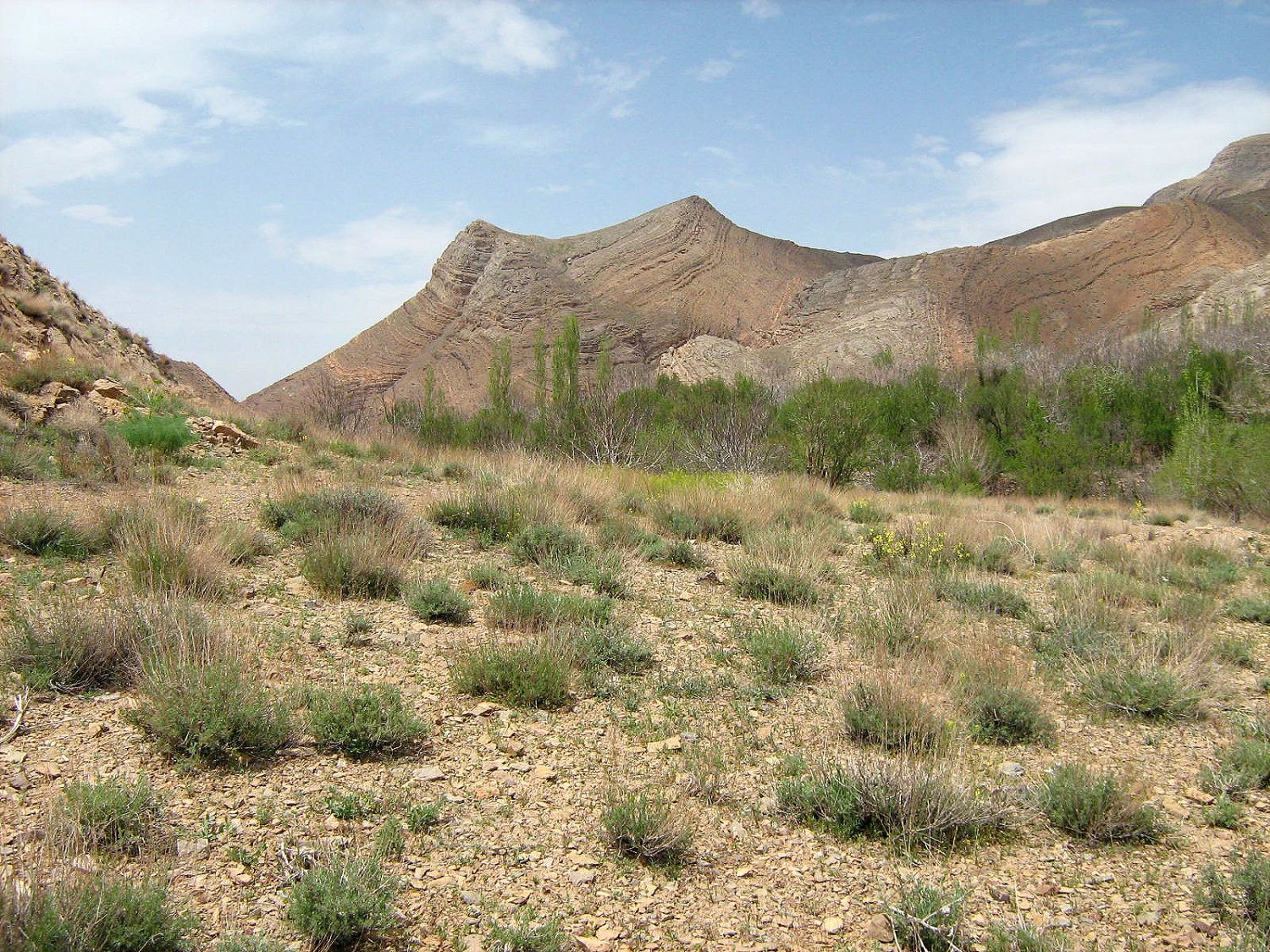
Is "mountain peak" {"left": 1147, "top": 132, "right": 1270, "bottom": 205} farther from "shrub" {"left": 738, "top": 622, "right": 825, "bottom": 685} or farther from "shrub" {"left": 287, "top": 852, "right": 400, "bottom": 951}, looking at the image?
"shrub" {"left": 287, "top": 852, "right": 400, "bottom": 951}

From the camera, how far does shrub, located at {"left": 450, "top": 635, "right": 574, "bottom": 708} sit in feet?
15.3

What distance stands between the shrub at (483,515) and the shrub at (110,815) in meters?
4.89

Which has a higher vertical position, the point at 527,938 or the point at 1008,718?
the point at 527,938

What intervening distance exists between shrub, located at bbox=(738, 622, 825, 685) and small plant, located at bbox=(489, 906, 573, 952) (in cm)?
264

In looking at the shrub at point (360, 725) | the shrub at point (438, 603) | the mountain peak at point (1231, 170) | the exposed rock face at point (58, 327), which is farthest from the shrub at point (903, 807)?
the mountain peak at point (1231, 170)

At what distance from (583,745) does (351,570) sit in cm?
258

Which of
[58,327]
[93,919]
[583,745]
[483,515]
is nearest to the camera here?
[93,919]

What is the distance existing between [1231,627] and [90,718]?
8.19 metres

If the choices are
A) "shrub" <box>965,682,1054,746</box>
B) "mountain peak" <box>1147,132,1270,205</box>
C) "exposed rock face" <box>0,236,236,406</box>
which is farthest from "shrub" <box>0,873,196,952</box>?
"mountain peak" <box>1147,132,1270,205</box>

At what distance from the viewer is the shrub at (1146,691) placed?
5.06 meters

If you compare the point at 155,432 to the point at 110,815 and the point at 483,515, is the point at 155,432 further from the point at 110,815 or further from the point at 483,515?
the point at 110,815

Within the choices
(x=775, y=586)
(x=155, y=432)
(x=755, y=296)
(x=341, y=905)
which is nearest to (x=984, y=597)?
(x=775, y=586)

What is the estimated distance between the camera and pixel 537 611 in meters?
5.68

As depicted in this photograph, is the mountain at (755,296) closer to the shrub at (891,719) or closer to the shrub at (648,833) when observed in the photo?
the shrub at (891,719)
